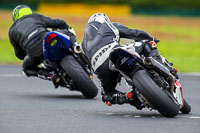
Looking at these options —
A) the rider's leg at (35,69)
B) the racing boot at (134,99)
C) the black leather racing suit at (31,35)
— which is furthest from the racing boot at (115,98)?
the black leather racing suit at (31,35)

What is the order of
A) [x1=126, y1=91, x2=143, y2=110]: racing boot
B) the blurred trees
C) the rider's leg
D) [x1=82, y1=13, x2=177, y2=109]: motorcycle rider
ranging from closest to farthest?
[x1=126, y1=91, x2=143, y2=110]: racing boot < [x1=82, y1=13, x2=177, y2=109]: motorcycle rider < the rider's leg < the blurred trees

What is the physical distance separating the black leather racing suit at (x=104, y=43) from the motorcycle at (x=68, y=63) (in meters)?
1.77

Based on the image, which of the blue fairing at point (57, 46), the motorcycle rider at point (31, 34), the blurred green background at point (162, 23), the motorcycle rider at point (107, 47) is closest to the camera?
the motorcycle rider at point (107, 47)

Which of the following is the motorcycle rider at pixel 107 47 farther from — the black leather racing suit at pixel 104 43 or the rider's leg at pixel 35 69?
the rider's leg at pixel 35 69

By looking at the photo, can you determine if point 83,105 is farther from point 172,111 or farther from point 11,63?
point 11,63

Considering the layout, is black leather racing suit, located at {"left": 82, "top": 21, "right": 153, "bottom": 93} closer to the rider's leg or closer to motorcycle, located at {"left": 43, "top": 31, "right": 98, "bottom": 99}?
motorcycle, located at {"left": 43, "top": 31, "right": 98, "bottom": 99}

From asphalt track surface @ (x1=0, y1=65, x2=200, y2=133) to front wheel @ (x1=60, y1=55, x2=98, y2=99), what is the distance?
6.5 inches

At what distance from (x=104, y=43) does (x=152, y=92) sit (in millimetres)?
1091

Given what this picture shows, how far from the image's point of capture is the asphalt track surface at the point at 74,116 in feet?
24.2

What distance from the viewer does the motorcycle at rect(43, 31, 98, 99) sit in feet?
34.7

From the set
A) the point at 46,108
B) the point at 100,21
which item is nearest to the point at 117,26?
the point at 100,21

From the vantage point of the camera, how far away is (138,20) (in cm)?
4128

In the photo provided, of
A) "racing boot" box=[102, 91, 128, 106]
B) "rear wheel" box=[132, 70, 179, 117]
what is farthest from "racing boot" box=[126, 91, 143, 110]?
"rear wheel" box=[132, 70, 179, 117]

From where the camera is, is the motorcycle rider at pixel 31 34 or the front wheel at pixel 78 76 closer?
the front wheel at pixel 78 76
